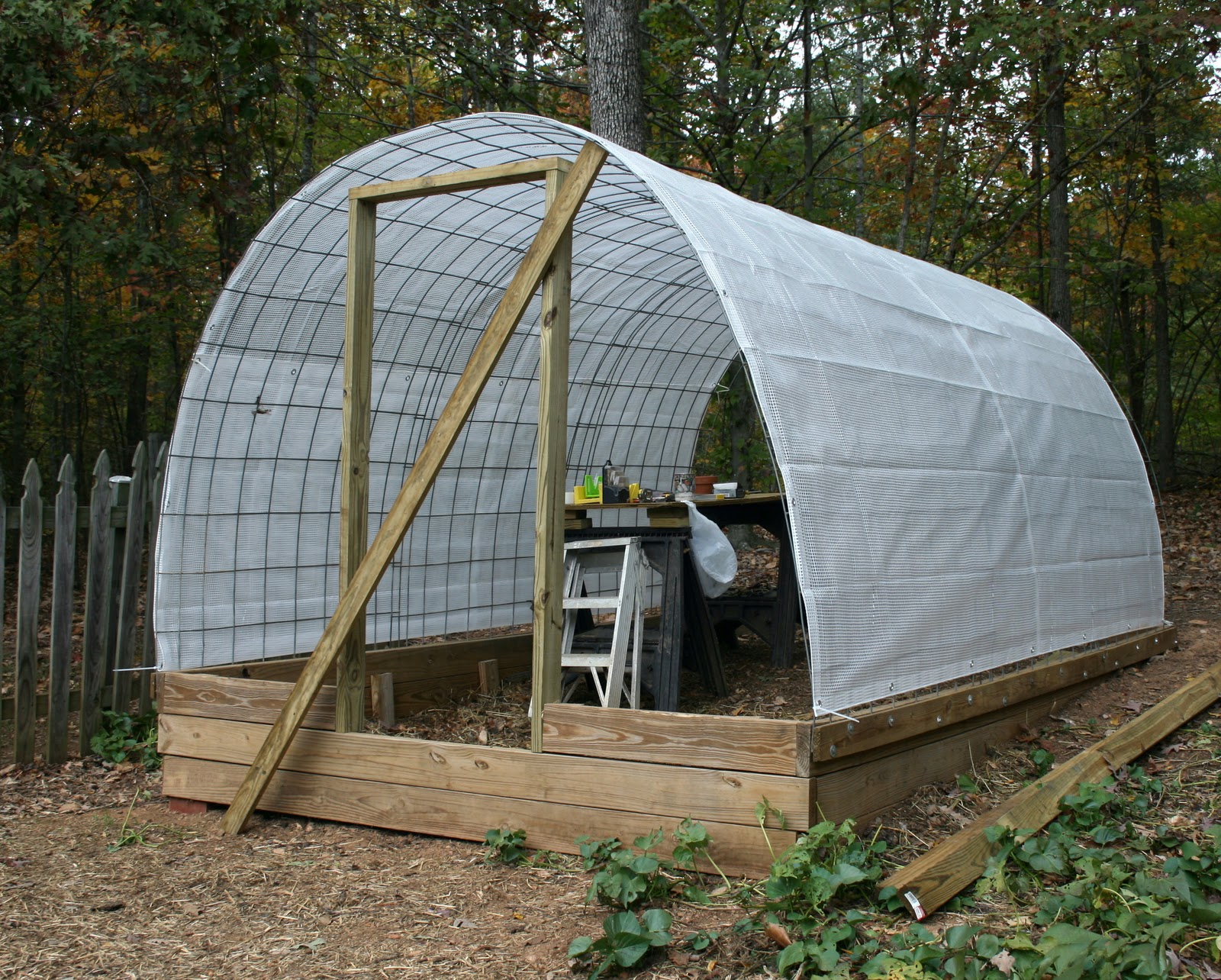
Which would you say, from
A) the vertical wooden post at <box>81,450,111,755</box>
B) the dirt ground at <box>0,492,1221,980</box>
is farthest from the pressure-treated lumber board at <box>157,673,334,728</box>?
the vertical wooden post at <box>81,450,111,755</box>

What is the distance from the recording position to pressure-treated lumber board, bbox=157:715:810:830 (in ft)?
12.2

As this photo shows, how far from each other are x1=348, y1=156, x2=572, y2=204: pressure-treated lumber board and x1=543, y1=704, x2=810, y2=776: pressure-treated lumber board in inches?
83.5

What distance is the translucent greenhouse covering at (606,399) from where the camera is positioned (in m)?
4.06

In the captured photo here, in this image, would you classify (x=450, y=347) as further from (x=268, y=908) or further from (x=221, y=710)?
(x=268, y=908)

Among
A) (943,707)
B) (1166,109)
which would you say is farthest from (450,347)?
(1166,109)

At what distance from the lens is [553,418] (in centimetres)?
422

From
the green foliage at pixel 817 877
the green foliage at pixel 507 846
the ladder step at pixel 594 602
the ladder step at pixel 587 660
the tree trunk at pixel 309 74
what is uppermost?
the tree trunk at pixel 309 74

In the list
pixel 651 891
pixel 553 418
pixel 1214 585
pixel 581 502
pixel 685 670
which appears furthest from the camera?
pixel 1214 585

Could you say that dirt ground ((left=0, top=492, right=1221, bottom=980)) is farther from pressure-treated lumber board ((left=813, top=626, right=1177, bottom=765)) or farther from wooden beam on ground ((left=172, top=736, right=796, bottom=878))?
pressure-treated lumber board ((left=813, top=626, right=1177, bottom=765))

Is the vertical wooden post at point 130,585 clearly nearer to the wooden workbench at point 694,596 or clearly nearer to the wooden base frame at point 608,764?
the wooden base frame at point 608,764

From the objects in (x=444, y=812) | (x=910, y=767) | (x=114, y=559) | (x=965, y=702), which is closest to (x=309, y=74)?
(x=114, y=559)

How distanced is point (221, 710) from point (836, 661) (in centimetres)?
284

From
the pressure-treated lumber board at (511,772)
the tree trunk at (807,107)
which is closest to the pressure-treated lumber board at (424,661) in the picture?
the pressure-treated lumber board at (511,772)

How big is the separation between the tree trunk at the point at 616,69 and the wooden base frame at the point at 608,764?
15.8 ft
